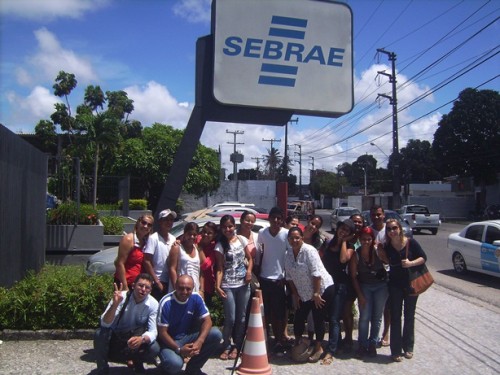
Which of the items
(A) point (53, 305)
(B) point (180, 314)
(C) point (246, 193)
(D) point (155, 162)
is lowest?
(A) point (53, 305)

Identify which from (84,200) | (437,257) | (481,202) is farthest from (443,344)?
(481,202)

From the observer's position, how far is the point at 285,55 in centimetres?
711

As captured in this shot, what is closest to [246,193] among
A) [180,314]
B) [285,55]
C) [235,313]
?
[285,55]

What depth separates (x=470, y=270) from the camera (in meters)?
11.6

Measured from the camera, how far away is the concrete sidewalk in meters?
4.98

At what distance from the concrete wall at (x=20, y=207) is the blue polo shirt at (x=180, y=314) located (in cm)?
351

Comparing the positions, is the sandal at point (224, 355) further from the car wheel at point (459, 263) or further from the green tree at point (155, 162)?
the green tree at point (155, 162)

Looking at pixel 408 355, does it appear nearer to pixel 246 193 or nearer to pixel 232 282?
pixel 232 282

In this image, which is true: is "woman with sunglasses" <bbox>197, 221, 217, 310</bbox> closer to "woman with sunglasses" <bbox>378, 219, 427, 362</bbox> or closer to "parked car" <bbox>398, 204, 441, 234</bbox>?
"woman with sunglasses" <bbox>378, 219, 427, 362</bbox>

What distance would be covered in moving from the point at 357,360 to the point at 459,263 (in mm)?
7744

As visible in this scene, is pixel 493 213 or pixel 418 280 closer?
pixel 418 280

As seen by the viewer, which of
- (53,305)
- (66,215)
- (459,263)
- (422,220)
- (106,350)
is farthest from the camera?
(422,220)

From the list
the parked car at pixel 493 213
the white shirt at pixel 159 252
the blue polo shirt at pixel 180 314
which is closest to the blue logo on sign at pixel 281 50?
the white shirt at pixel 159 252

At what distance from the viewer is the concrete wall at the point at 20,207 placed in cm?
714
